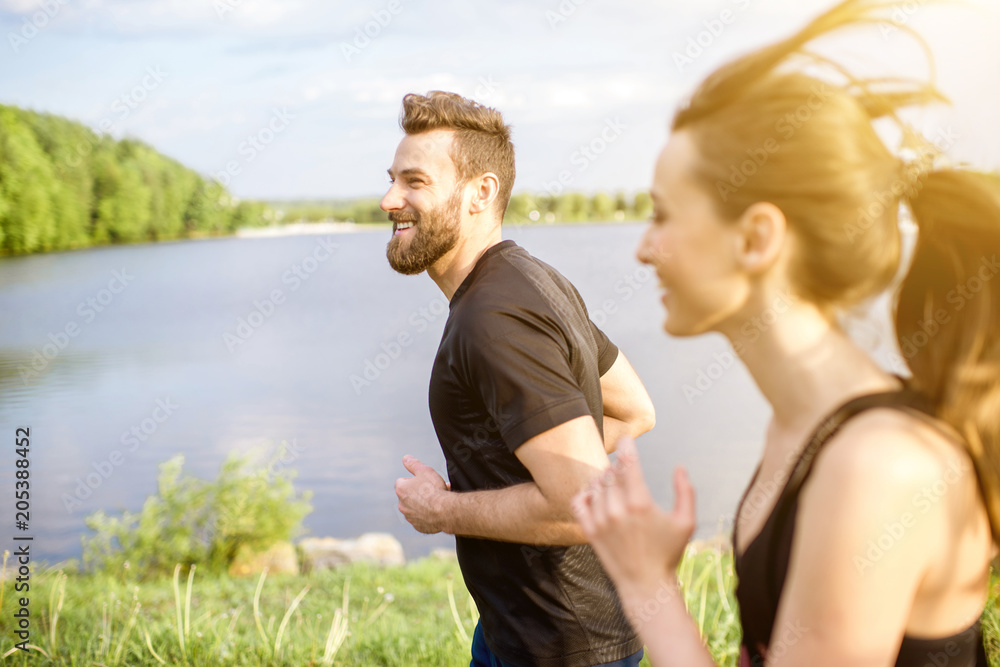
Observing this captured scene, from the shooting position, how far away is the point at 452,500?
212 centimetres

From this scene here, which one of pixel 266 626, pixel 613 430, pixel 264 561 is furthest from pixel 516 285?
pixel 264 561

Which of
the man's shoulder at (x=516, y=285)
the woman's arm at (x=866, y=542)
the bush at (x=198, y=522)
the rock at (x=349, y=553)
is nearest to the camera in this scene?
the woman's arm at (x=866, y=542)

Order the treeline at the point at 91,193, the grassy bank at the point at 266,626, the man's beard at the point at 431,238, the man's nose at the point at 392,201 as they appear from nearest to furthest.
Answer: the man's beard at the point at 431,238, the man's nose at the point at 392,201, the grassy bank at the point at 266,626, the treeline at the point at 91,193

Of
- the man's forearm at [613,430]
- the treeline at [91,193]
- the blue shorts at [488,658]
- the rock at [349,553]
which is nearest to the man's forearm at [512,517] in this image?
the blue shorts at [488,658]

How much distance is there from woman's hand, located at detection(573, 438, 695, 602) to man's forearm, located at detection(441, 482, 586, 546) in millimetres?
796

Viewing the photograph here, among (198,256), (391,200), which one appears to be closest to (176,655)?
(391,200)

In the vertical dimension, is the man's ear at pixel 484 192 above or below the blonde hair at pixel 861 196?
below

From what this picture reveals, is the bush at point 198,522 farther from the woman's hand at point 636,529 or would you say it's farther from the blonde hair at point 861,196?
the blonde hair at point 861,196

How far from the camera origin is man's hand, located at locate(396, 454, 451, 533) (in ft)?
7.06

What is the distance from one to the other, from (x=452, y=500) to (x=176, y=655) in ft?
8.80

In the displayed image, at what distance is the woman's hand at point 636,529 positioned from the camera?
1.08 meters

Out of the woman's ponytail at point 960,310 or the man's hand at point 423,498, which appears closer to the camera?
the woman's ponytail at point 960,310

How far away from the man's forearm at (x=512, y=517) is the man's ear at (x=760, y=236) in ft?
3.28

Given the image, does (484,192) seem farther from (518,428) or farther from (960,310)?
(960,310)
